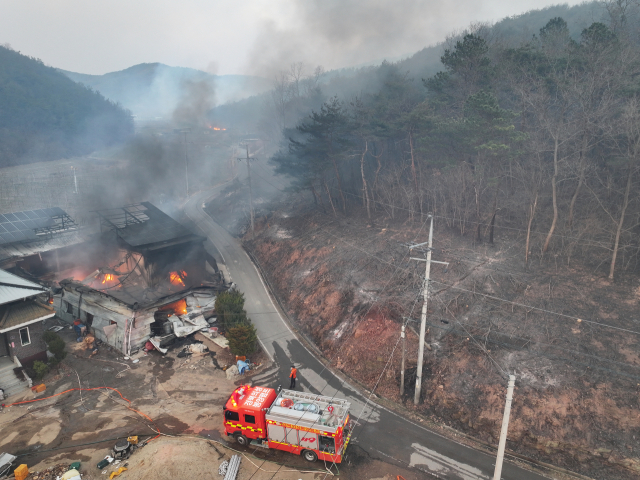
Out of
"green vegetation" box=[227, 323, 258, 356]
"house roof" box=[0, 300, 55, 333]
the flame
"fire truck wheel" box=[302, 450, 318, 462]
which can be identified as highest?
"house roof" box=[0, 300, 55, 333]

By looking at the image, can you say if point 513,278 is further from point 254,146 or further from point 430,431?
point 254,146

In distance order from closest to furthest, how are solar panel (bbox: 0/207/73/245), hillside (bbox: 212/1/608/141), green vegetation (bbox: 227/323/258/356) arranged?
green vegetation (bbox: 227/323/258/356), solar panel (bbox: 0/207/73/245), hillside (bbox: 212/1/608/141)

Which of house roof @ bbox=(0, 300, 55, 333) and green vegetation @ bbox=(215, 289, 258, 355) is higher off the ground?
house roof @ bbox=(0, 300, 55, 333)

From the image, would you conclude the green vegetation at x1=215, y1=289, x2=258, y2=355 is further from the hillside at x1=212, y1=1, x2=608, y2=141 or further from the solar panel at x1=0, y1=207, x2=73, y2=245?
the hillside at x1=212, y1=1, x2=608, y2=141

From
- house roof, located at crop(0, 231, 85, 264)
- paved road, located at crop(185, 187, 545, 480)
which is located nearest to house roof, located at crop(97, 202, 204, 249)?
house roof, located at crop(0, 231, 85, 264)

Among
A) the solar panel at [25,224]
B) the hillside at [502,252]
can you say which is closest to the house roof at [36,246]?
the solar panel at [25,224]

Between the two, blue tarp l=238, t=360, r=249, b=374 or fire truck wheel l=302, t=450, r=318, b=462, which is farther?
blue tarp l=238, t=360, r=249, b=374

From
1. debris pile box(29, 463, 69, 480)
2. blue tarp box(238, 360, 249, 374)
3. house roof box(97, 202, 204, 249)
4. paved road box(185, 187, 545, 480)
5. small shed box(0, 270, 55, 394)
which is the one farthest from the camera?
house roof box(97, 202, 204, 249)
